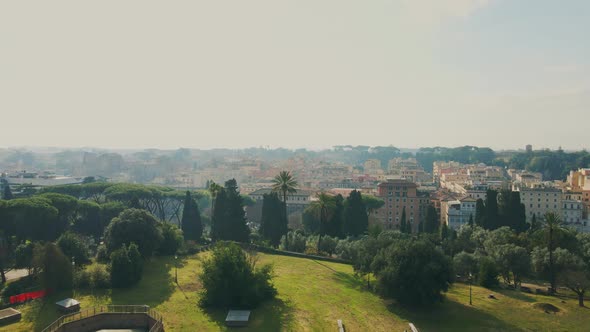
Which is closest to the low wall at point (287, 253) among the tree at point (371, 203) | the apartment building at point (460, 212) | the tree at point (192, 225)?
the tree at point (192, 225)

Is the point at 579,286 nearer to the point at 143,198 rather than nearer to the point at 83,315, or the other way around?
the point at 83,315

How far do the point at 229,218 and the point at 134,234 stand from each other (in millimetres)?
18622

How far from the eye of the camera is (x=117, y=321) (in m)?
37.0

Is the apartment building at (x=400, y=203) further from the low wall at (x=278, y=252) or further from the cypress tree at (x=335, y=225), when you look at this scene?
the low wall at (x=278, y=252)

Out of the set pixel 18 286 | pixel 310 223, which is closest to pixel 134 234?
pixel 18 286

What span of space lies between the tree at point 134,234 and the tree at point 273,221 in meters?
21.5

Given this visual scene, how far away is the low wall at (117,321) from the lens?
118ft

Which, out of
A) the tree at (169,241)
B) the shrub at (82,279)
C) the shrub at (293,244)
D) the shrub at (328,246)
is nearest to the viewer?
the shrub at (82,279)

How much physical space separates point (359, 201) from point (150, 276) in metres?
39.5

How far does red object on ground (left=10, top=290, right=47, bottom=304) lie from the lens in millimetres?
39625

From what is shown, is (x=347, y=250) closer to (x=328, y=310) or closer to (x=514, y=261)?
(x=514, y=261)

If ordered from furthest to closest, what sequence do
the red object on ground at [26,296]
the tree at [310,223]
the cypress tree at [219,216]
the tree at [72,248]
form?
1. the tree at [310,223]
2. the cypress tree at [219,216]
3. the tree at [72,248]
4. the red object on ground at [26,296]

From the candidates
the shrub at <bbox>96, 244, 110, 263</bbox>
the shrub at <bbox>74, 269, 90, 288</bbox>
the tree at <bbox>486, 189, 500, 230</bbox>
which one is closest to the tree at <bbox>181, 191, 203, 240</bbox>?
the shrub at <bbox>96, 244, 110, 263</bbox>

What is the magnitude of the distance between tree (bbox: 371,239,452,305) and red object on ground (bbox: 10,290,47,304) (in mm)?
30698
